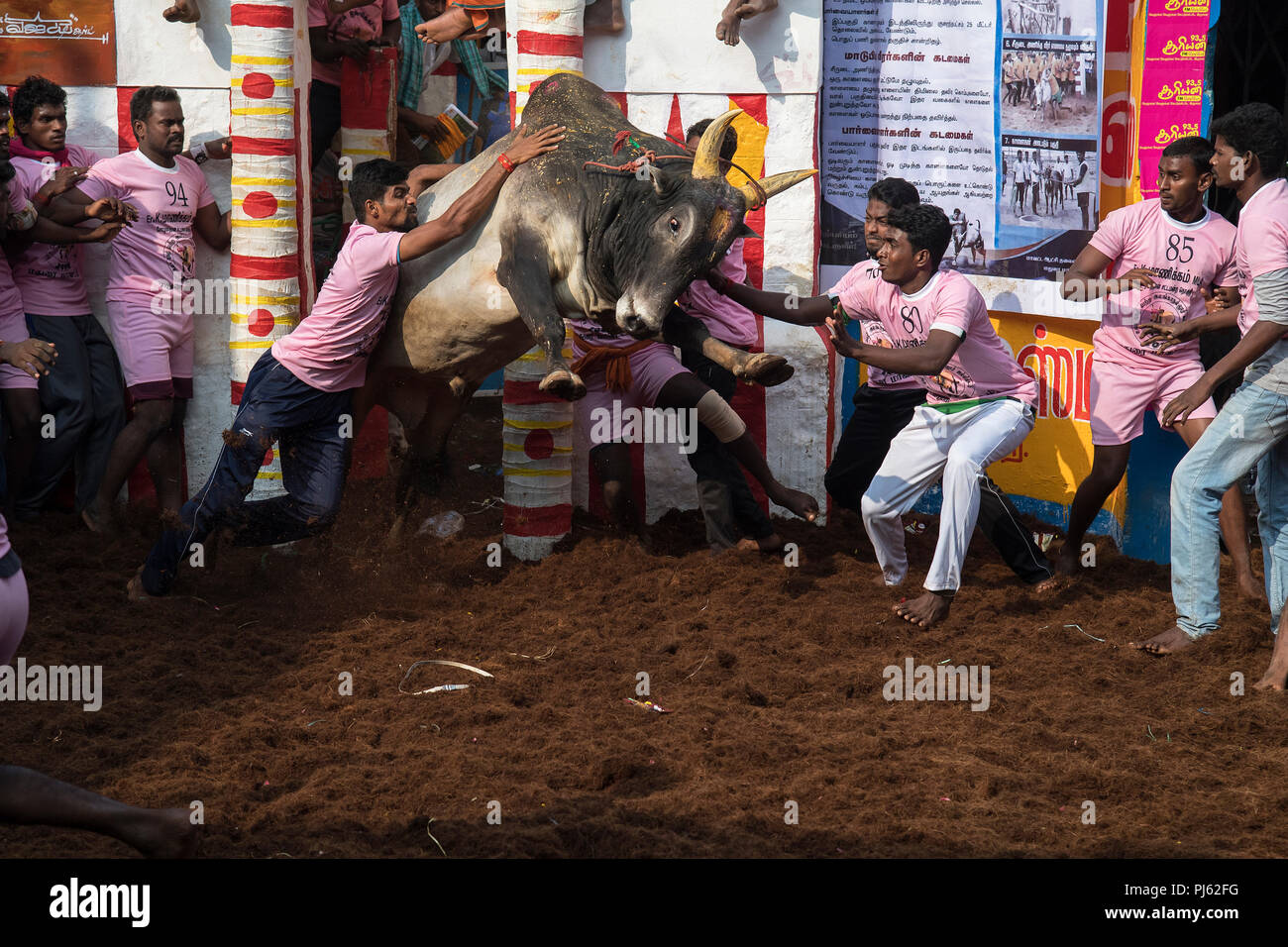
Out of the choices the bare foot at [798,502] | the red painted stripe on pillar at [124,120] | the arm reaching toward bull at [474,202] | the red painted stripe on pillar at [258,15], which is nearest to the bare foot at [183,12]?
the red painted stripe on pillar at [258,15]

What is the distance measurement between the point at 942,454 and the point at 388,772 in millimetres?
2840

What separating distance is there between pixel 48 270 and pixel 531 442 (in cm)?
266

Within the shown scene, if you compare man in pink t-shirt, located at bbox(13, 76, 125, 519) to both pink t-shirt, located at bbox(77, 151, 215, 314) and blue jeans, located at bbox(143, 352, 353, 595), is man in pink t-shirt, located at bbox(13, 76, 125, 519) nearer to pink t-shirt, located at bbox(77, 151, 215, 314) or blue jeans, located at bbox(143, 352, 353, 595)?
pink t-shirt, located at bbox(77, 151, 215, 314)

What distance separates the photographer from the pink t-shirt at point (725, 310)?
284 inches

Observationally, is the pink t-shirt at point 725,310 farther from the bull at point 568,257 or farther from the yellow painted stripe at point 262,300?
the yellow painted stripe at point 262,300

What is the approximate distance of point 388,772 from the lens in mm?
4844

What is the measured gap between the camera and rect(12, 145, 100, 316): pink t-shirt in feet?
23.7

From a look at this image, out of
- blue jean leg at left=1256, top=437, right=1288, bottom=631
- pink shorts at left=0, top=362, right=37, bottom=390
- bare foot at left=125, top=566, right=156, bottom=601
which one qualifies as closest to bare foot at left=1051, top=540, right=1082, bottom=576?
blue jean leg at left=1256, top=437, right=1288, bottom=631

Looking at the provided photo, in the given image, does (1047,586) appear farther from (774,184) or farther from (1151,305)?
(774,184)

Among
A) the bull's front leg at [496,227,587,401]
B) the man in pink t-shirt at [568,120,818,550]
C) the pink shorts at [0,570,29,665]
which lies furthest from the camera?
the man in pink t-shirt at [568,120,818,550]

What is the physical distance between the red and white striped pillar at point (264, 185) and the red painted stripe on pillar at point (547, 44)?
1.19 meters

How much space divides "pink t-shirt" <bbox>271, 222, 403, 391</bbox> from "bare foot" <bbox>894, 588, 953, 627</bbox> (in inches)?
107

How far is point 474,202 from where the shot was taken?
6.10 m

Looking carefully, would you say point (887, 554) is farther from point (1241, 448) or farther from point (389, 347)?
point (389, 347)
